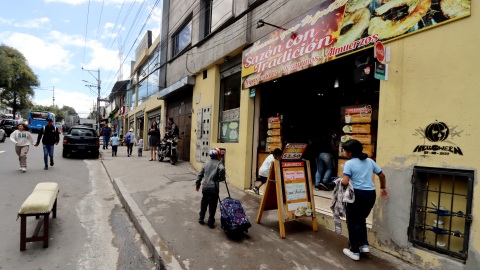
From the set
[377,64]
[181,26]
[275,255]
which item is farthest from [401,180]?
[181,26]

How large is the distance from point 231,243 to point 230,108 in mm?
5647

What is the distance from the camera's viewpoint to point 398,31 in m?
3.89

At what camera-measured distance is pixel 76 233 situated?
431 cm

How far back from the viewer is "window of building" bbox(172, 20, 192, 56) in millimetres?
12231

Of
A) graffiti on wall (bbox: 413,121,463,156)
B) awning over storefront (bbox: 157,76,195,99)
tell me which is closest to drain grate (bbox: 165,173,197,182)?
awning over storefront (bbox: 157,76,195,99)

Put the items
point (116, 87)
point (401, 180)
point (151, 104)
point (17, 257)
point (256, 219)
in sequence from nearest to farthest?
point (17, 257) < point (401, 180) < point (256, 219) < point (151, 104) < point (116, 87)

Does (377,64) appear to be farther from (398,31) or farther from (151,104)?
(151,104)

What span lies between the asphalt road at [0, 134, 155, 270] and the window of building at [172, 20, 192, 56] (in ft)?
25.7

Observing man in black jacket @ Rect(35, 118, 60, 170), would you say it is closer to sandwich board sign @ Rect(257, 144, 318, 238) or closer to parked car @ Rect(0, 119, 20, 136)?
sandwich board sign @ Rect(257, 144, 318, 238)

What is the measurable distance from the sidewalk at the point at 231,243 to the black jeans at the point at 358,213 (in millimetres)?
286

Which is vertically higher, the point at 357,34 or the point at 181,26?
the point at 181,26

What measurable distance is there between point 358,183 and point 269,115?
466 cm

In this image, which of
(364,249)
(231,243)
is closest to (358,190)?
(364,249)

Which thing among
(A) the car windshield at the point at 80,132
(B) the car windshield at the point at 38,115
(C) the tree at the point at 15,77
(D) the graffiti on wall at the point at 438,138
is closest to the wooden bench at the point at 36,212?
(D) the graffiti on wall at the point at 438,138
